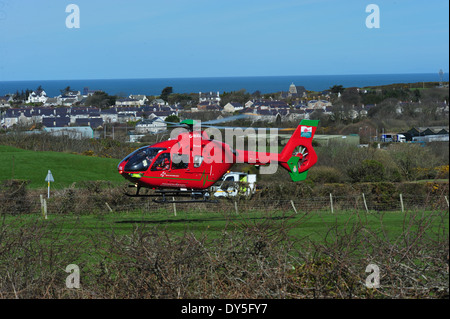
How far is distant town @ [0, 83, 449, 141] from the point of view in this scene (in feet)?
116

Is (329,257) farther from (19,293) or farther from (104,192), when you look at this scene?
(104,192)

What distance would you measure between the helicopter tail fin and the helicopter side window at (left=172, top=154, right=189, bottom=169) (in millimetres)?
3332

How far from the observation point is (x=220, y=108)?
299 ft

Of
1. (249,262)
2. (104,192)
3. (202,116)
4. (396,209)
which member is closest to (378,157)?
(396,209)

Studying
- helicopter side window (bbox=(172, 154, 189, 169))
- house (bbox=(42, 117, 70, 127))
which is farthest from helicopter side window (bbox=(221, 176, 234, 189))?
house (bbox=(42, 117, 70, 127))

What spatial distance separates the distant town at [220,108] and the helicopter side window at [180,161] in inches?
36.7

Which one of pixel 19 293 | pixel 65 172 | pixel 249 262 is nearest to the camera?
pixel 19 293

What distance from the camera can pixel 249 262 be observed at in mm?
8422

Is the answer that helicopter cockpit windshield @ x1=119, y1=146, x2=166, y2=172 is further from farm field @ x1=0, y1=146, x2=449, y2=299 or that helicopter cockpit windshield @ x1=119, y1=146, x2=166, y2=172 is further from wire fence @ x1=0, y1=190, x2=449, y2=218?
wire fence @ x1=0, y1=190, x2=449, y2=218

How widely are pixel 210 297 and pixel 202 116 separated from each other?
5628 centimetres

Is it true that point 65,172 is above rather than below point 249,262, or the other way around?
below

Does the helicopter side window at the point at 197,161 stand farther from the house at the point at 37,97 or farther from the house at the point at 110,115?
the house at the point at 37,97

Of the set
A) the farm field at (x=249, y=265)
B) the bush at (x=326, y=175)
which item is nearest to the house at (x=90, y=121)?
the bush at (x=326, y=175)
